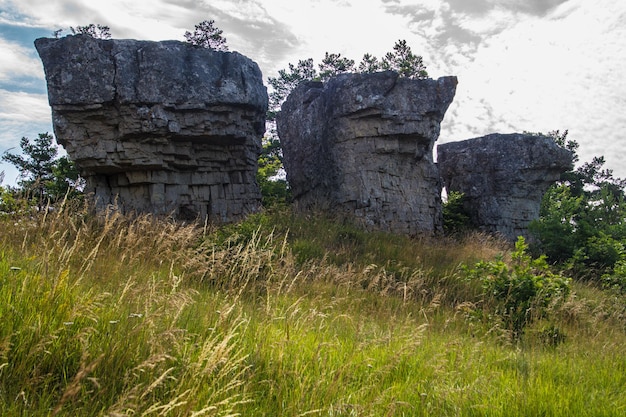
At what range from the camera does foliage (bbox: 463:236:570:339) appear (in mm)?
6262

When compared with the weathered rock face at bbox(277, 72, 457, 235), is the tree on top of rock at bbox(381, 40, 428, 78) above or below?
above

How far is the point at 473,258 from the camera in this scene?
11.8 meters

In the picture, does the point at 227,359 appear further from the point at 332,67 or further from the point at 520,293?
the point at 332,67

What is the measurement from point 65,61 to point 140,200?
384 centimetres

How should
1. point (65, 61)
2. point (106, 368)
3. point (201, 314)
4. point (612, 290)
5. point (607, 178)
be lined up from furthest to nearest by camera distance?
point (607, 178) → point (65, 61) → point (612, 290) → point (201, 314) → point (106, 368)

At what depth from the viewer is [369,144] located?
14.0 metres

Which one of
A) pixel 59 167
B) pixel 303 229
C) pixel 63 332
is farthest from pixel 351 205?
pixel 59 167

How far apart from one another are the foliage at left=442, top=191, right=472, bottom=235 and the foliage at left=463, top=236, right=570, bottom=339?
989 cm

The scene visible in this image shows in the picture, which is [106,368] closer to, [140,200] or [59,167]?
[140,200]

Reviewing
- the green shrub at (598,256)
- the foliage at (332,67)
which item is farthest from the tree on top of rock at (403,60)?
the green shrub at (598,256)

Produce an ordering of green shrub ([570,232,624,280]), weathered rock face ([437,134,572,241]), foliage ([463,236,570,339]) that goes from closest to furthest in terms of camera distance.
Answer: foliage ([463,236,570,339]) → green shrub ([570,232,624,280]) → weathered rock face ([437,134,572,241])

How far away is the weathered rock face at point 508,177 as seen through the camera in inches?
691

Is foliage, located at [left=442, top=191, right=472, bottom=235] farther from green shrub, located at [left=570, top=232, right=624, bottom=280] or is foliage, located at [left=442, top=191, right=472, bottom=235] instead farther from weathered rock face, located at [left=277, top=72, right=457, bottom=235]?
green shrub, located at [left=570, top=232, right=624, bottom=280]

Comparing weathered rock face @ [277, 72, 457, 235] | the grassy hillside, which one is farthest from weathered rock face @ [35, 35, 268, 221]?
the grassy hillside
